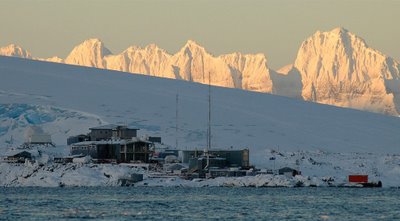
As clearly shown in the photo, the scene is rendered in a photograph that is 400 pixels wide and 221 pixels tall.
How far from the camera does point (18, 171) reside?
444 ft

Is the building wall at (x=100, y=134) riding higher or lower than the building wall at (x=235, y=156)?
higher

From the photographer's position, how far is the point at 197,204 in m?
98.6

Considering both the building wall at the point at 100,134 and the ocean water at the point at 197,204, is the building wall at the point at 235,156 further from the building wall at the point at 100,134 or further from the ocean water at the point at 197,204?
the ocean water at the point at 197,204

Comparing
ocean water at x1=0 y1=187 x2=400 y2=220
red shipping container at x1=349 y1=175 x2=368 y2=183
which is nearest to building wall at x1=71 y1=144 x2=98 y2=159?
ocean water at x1=0 y1=187 x2=400 y2=220

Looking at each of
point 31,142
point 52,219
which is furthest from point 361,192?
point 31,142

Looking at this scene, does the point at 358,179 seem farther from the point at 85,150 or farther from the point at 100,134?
the point at 100,134

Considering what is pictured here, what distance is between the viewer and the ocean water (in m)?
85.7

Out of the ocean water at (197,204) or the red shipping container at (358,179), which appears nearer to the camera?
the ocean water at (197,204)

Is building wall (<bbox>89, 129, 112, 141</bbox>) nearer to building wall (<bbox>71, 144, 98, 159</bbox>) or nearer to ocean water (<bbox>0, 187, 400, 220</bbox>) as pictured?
building wall (<bbox>71, 144, 98, 159</bbox>)

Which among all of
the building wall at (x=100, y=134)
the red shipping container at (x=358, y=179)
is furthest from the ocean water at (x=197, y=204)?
the building wall at (x=100, y=134)

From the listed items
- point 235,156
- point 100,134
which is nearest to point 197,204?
point 235,156

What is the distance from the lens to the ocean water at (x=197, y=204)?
85688mm

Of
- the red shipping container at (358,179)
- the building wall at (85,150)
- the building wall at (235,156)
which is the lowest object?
the red shipping container at (358,179)

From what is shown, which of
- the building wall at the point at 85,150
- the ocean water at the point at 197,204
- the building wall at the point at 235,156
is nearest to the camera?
the ocean water at the point at 197,204
